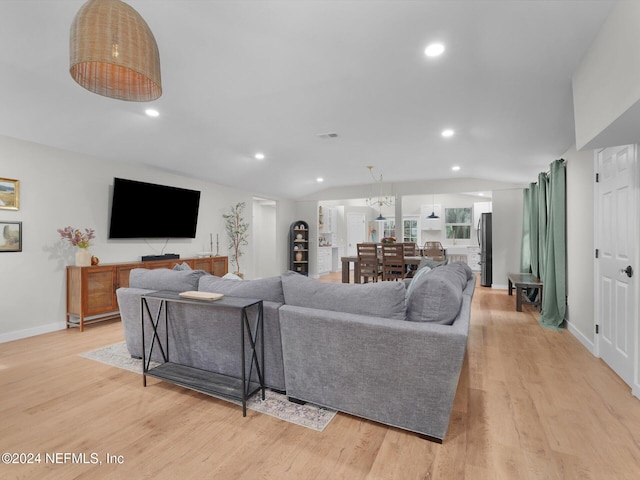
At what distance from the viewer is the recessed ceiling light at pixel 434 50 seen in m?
2.28

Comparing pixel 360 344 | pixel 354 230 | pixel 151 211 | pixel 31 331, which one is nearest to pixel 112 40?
pixel 360 344

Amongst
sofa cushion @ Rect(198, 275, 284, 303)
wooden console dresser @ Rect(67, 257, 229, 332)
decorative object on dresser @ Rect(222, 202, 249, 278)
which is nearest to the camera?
sofa cushion @ Rect(198, 275, 284, 303)

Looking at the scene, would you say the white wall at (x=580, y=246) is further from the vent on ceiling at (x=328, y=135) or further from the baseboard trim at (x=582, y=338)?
the vent on ceiling at (x=328, y=135)

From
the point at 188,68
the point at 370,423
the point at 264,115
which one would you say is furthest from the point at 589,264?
the point at 188,68

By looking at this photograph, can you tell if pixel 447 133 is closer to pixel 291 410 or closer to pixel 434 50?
pixel 434 50

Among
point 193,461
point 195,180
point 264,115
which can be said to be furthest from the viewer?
point 195,180

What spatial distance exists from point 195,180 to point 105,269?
7.98ft

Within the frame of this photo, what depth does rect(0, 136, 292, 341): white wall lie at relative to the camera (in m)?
3.54

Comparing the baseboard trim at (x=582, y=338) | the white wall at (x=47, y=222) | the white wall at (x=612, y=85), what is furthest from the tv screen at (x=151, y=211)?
the baseboard trim at (x=582, y=338)

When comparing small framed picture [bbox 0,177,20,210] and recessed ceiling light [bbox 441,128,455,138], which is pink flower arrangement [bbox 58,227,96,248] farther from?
recessed ceiling light [bbox 441,128,455,138]

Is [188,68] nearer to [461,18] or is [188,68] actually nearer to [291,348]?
[461,18]

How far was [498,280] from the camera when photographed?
6895mm

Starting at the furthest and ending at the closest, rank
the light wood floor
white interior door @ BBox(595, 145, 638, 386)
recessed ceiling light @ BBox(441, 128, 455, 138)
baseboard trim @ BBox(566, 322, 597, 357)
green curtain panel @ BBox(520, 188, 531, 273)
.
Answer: green curtain panel @ BBox(520, 188, 531, 273) < recessed ceiling light @ BBox(441, 128, 455, 138) < baseboard trim @ BBox(566, 322, 597, 357) < white interior door @ BBox(595, 145, 638, 386) < the light wood floor

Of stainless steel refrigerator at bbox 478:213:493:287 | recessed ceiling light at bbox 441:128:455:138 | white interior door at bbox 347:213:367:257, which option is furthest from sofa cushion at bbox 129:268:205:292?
white interior door at bbox 347:213:367:257
